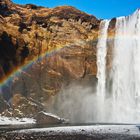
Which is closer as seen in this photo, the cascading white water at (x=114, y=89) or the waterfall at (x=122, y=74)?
the waterfall at (x=122, y=74)

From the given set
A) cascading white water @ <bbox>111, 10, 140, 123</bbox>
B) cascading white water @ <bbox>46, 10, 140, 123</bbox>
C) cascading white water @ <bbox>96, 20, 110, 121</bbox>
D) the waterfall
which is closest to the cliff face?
cascading white water @ <bbox>96, 20, 110, 121</bbox>

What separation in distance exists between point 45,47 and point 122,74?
54.0ft

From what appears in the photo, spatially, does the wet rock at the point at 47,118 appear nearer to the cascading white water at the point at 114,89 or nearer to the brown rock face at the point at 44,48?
the cascading white water at the point at 114,89

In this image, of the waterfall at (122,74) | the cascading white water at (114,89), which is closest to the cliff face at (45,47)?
the cascading white water at (114,89)

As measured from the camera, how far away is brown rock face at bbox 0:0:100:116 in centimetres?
7550

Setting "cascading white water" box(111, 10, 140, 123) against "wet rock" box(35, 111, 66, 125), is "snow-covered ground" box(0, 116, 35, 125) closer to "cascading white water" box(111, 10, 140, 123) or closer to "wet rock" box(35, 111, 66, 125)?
"wet rock" box(35, 111, 66, 125)

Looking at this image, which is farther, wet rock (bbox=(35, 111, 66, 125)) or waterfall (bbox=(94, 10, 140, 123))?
waterfall (bbox=(94, 10, 140, 123))

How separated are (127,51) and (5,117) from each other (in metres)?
27.6

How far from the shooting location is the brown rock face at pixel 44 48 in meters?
75.5

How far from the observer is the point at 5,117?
6962cm

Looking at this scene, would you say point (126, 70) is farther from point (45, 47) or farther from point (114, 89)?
point (45, 47)

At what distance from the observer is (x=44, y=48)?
8006 cm

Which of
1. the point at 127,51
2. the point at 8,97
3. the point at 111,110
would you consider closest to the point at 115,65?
the point at 127,51

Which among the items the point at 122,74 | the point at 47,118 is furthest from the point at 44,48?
the point at 122,74
